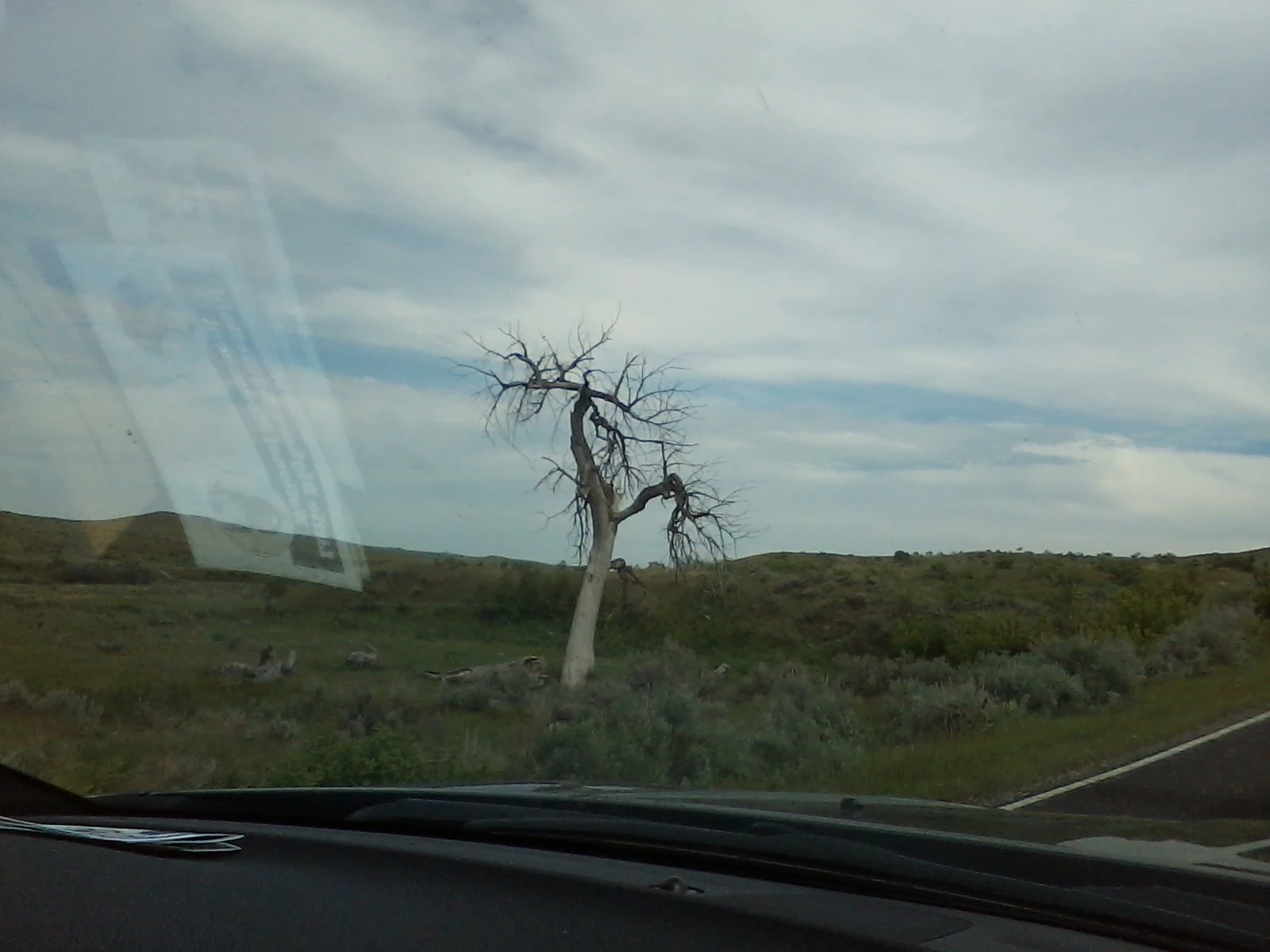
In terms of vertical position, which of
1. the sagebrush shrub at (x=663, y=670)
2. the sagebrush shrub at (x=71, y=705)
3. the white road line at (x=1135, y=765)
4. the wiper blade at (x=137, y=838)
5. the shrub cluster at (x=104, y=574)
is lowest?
the sagebrush shrub at (x=71, y=705)

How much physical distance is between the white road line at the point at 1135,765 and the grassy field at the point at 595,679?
0.30 metres

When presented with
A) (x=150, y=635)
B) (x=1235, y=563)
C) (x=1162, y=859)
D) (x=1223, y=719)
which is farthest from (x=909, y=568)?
(x=1162, y=859)

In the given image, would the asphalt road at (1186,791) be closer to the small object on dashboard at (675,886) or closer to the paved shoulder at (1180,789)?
the paved shoulder at (1180,789)

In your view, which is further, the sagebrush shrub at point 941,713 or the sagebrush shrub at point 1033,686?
the sagebrush shrub at point 1033,686

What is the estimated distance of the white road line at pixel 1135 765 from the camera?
938 cm

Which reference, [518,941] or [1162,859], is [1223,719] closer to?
[1162,859]

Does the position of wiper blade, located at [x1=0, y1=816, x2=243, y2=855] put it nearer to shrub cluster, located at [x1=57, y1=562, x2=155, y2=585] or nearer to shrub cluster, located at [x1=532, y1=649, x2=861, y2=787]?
shrub cluster, located at [x1=532, y1=649, x2=861, y2=787]

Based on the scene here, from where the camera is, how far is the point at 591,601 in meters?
18.7

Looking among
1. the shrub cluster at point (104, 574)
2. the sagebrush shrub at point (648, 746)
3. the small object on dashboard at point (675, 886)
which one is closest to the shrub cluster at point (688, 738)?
the sagebrush shrub at point (648, 746)

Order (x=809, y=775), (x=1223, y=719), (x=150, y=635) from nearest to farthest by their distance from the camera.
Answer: (x=809, y=775), (x=1223, y=719), (x=150, y=635)

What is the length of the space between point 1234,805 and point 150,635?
46.6 ft

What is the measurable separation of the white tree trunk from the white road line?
27.4 feet

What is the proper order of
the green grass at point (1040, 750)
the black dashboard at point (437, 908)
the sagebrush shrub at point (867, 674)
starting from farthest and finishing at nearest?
the sagebrush shrub at point (867, 674) → the green grass at point (1040, 750) → the black dashboard at point (437, 908)

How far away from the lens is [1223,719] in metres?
15.0
